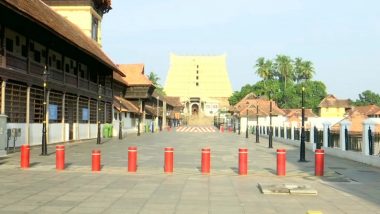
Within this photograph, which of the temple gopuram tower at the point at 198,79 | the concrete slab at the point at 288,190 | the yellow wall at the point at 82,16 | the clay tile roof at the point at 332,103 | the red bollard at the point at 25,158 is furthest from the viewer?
the temple gopuram tower at the point at 198,79

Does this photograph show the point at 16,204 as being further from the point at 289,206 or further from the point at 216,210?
the point at 289,206

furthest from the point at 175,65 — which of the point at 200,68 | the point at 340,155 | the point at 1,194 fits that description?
the point at 1,194

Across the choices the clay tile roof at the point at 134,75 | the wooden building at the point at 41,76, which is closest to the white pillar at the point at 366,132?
the wooden building at the point at 41,76

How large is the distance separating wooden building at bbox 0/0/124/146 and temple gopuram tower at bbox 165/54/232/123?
404 ft

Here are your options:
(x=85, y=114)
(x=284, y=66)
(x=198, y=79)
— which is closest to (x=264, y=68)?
(x=284, y=66)

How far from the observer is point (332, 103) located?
13050 centimetres

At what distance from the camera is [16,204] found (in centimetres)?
912

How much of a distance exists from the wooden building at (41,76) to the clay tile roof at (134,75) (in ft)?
83.4

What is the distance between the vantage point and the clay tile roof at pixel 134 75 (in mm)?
65625

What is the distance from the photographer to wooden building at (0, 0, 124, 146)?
73.0 feet

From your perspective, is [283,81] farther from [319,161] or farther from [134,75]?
[319,161]

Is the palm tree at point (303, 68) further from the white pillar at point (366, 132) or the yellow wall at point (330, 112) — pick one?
the white pillar at point (366, 132)

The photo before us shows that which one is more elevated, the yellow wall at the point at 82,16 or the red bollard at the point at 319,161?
the yellow wall at the point at 82,16

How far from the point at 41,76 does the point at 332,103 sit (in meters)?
114
